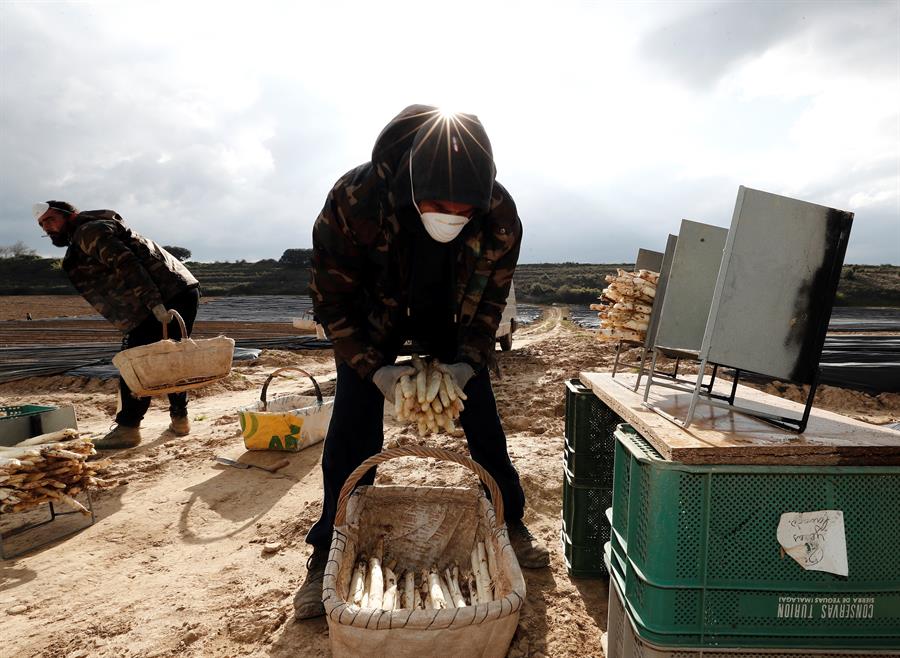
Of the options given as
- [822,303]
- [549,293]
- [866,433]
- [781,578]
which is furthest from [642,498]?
[549,293]

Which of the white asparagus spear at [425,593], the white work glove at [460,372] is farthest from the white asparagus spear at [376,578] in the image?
the white work glove at [460,372]

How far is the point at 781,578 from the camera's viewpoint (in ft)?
4.27

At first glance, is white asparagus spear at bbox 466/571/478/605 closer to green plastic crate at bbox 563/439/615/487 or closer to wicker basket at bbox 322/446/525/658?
wicker basket at bbox 322/446/525/658

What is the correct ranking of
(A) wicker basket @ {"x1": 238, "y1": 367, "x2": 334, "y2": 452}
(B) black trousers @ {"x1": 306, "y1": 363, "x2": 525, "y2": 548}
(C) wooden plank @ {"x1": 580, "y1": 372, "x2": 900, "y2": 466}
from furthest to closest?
1. (A) wicker basket @ {"x1": 238, "y1": 367, "x2": 334, "y2": 452}
2. (B) black trousers @ {"x1": 306, "y1": 363, "x2": 525, "y2": 548}
3. (C) wooden plank @ {"x1": 580, "y1": 372, "x2": 900, "y2": 466}

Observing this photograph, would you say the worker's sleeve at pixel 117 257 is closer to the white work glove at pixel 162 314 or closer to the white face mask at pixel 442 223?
the white work glove at pixel 162 314

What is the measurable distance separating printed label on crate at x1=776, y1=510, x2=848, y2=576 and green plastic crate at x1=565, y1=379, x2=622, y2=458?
2.98 feet

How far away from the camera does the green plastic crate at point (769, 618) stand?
129cm

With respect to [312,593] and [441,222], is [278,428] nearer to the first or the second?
[312,593]

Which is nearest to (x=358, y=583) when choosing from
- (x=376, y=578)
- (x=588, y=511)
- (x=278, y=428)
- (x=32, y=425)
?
(x=376, y=578)

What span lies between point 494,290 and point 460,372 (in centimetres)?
42

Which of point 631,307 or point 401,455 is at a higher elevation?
point 631,307

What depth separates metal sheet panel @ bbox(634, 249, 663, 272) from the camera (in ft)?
9.04

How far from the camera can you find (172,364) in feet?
11.9

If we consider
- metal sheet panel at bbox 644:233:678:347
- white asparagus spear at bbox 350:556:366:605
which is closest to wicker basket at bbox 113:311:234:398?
white asparagus spear at bbox 350:556:366:605
